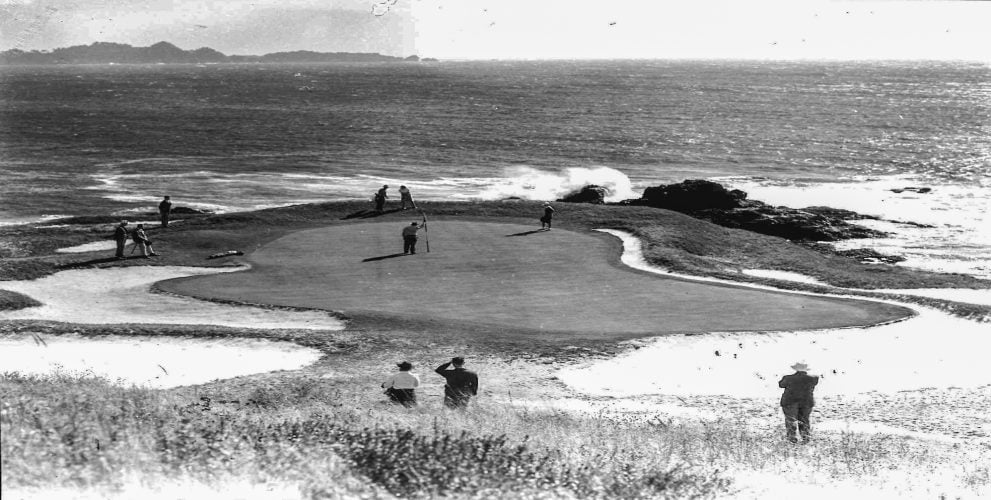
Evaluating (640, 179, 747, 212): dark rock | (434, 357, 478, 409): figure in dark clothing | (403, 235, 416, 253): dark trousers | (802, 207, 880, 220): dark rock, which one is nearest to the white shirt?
(434, 357, 478, 409): figure in dark clothing

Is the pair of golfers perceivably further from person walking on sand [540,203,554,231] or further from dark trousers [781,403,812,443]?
person walking on sand [540,203,554,231]

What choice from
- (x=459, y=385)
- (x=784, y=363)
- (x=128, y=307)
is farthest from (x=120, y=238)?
(x=784, y=363)

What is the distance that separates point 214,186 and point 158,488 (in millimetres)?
65324

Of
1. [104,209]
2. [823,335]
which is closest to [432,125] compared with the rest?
[104,209]

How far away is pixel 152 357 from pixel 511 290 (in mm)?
9768

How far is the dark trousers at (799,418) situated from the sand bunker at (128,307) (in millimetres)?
10796

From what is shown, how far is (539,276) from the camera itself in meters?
28.1

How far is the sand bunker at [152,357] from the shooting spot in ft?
63.4

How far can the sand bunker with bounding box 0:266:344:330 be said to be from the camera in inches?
930

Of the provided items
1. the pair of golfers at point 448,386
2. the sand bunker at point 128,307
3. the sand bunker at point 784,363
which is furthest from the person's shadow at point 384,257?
the pair of golfers at point 448,386

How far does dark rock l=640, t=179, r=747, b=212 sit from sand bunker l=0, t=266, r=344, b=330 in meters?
29.2

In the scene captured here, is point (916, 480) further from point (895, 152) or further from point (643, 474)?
point (895, 152)

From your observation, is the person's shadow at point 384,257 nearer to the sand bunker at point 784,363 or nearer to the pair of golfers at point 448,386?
the sand bunker at point 784,363

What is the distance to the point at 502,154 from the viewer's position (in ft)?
310
